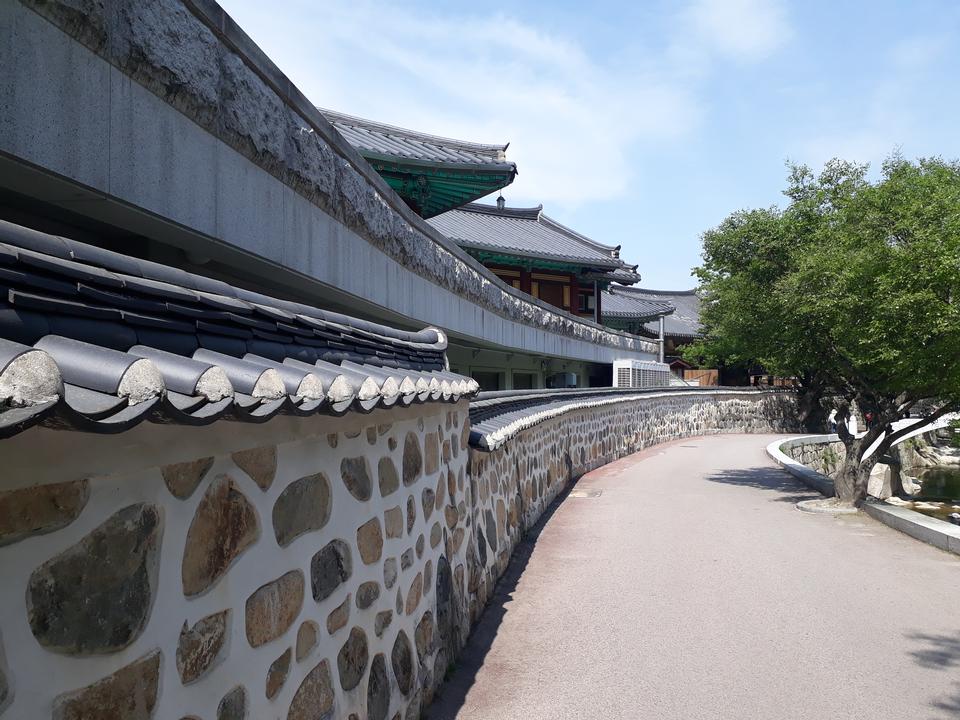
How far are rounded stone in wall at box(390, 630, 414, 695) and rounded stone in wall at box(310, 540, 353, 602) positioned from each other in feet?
2.98

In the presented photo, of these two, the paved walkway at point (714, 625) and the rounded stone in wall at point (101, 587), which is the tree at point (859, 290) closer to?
the paved walkway at point (714, 625)

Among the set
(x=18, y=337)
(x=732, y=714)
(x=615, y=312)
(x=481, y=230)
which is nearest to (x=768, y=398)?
(x=615, y=312)

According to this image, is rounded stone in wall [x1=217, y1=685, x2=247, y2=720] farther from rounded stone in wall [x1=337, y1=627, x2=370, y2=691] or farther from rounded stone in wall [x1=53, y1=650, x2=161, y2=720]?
rounded stone in wall [x1=337, y1=627, x2=370, y2=691]

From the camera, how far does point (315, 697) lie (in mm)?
2980

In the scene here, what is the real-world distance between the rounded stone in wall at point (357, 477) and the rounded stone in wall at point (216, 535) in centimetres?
91

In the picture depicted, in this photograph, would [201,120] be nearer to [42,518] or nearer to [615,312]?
[42,518]

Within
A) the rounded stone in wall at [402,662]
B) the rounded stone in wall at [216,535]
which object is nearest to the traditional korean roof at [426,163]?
the rounded stone in wall at [402,662]

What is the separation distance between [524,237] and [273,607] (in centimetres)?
2584

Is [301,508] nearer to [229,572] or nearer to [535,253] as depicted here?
[229,572]

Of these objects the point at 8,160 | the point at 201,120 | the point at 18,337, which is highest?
the point at 201,120

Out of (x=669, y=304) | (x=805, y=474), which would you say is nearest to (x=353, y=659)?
(x=805, y=474)

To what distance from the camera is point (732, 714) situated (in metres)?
4.89

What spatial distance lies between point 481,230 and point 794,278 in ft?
49.5

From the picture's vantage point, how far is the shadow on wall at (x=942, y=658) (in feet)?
16.5
